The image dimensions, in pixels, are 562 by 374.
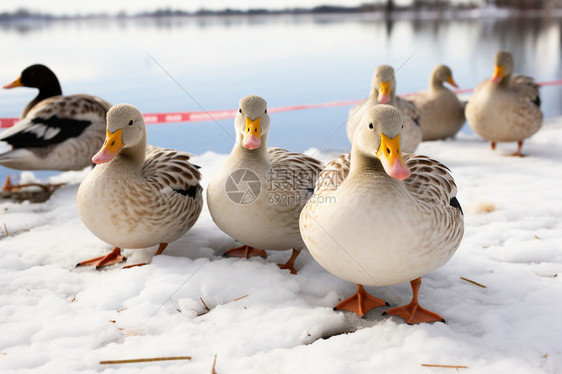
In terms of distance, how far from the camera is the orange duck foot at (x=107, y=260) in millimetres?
3859

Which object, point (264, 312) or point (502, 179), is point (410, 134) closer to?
point (502, 179)

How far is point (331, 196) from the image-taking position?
2.90 meters

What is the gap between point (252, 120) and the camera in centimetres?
359

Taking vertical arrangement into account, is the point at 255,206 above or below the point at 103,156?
below

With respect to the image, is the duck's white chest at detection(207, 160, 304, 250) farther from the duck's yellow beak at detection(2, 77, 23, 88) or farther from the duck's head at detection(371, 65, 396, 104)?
the duck's yellow beak at detection(2, 77, 23, 88)

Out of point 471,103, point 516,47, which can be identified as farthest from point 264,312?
point 516,47

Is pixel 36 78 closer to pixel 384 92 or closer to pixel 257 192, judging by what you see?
pixel 257 192

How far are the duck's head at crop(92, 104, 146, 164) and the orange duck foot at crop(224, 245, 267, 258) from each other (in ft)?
3.92

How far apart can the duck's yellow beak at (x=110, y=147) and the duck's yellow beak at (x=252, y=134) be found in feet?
3.10

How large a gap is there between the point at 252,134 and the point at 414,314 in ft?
5.52

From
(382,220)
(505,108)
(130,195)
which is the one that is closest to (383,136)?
(382,220)

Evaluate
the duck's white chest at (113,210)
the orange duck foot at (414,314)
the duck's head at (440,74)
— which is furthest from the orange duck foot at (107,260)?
the duck's head at (440,74)

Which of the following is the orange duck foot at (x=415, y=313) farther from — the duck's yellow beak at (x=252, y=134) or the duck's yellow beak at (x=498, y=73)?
the duck's yellow beak at (x=498, y=73)

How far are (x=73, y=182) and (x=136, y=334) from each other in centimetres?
391
